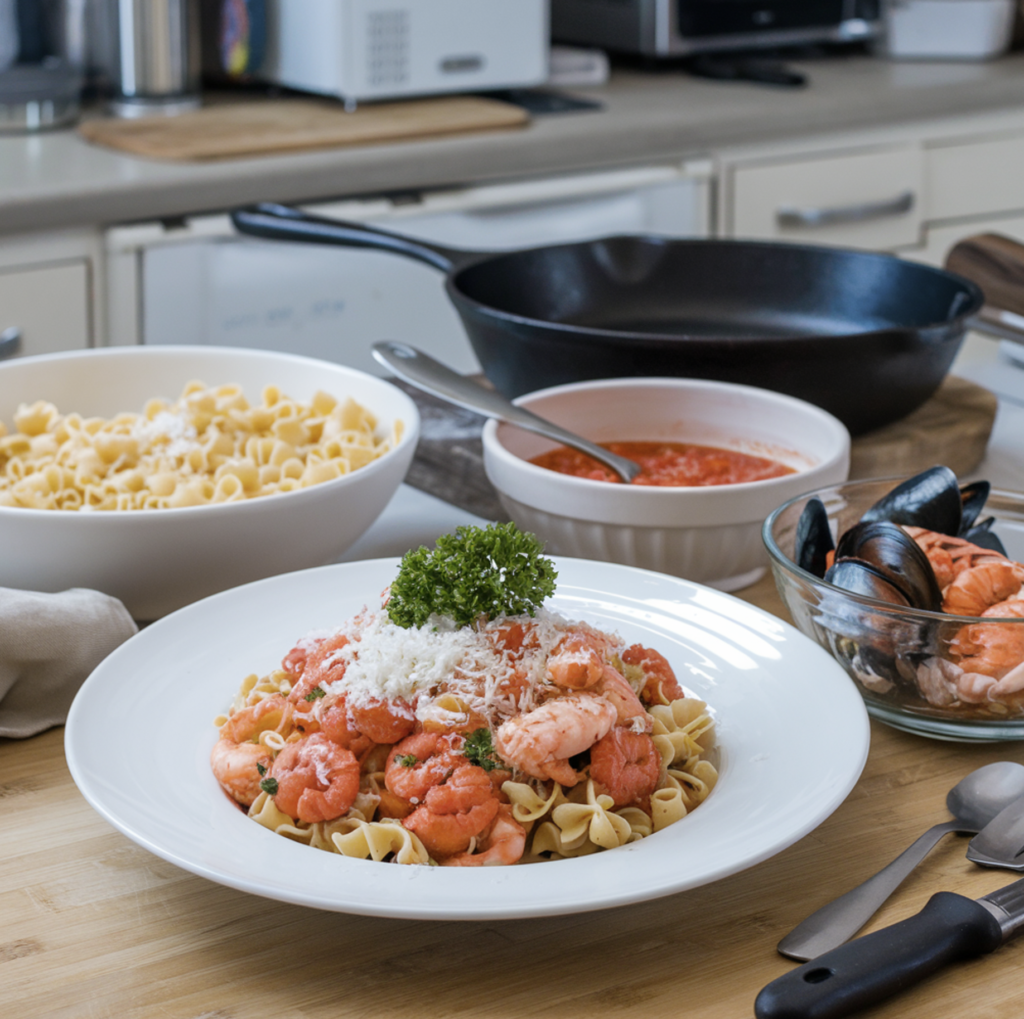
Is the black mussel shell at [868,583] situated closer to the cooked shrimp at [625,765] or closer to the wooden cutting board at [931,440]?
the cooked shrimp at [625,765]

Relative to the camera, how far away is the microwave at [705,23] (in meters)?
3.58

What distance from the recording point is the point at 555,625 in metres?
0.84

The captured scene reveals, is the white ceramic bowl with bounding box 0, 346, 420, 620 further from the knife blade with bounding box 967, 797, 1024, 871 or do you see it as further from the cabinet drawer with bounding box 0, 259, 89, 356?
the cabinet drawer with bounding box 0, 259, 89, 356

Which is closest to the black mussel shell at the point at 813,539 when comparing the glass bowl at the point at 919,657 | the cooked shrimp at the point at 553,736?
the glass bowl at the point at 919,657

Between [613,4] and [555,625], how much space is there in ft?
10.7


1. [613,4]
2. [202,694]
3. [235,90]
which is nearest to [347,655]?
[202,694]

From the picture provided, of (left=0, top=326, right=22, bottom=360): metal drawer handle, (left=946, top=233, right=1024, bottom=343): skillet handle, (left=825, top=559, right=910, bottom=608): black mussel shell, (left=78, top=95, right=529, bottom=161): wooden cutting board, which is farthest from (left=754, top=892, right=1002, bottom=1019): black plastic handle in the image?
(left=78, top=95, right=529, bottom=161): wooden cutting board

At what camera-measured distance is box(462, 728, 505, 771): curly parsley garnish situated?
775mm

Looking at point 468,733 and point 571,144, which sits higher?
point 571,144

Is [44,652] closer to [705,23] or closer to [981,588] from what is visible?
[981,588]

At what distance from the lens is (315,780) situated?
2.52ft

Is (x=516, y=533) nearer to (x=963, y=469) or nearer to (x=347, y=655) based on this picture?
(x=347, y=655)

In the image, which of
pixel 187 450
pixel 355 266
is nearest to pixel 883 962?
pixel 187 450

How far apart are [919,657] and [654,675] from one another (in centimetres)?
18
